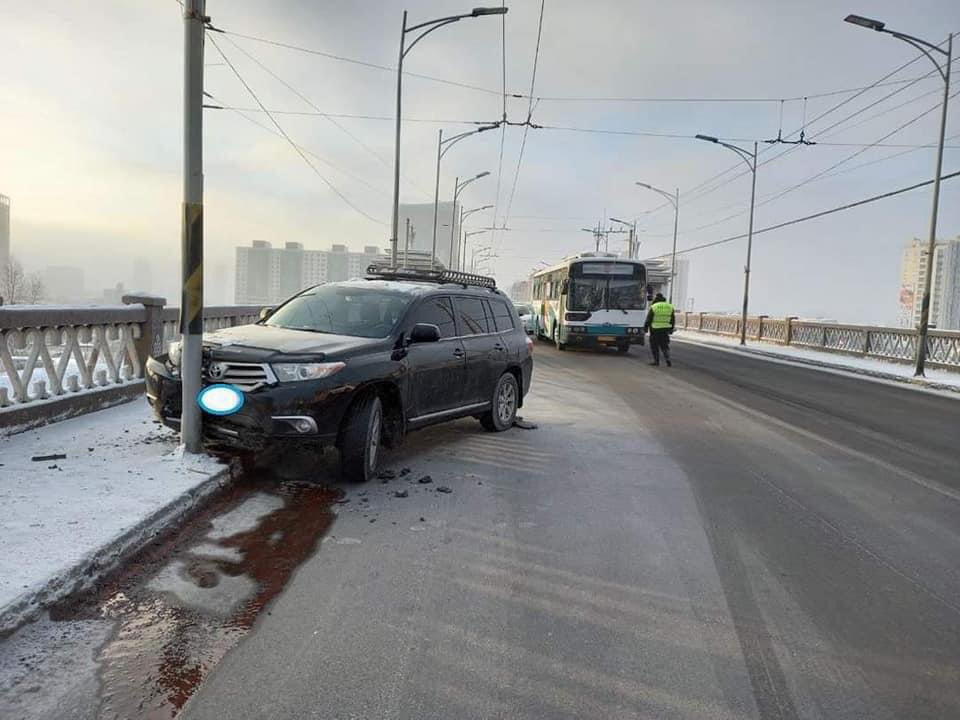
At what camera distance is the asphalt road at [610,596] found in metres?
2.91

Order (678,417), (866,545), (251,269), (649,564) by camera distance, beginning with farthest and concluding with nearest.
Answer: (251,269) < (678,417) < (866,545) < (649,564)

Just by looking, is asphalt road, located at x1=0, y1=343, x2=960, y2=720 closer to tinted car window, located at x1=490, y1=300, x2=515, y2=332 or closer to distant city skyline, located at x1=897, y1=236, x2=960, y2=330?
tinted car window, located at x1=490, y1=300, x2=515, y2=332

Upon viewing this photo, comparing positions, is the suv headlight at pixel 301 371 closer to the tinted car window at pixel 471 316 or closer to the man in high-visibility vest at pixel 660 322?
the tinted car window at pixel 471 316

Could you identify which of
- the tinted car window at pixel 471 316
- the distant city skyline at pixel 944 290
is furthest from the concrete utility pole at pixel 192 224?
the distant city skyline at pixel 944 290

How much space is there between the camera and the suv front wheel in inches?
340

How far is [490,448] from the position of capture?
307 inches

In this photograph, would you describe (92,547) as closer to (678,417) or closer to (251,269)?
(678,417)

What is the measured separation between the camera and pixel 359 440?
588cm

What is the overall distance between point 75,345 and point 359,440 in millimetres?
3953

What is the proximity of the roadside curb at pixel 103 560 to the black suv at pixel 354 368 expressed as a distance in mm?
751

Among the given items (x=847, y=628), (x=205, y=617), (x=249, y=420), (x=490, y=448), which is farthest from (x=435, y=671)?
(x=490, y=448)

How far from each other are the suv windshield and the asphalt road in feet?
4.52

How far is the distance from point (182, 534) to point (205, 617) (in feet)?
4.42

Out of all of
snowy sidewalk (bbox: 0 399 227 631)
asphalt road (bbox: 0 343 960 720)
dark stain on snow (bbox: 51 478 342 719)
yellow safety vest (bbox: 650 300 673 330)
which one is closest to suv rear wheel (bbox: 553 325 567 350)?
yellow safety vest (bbox: 650 300 673 330)
